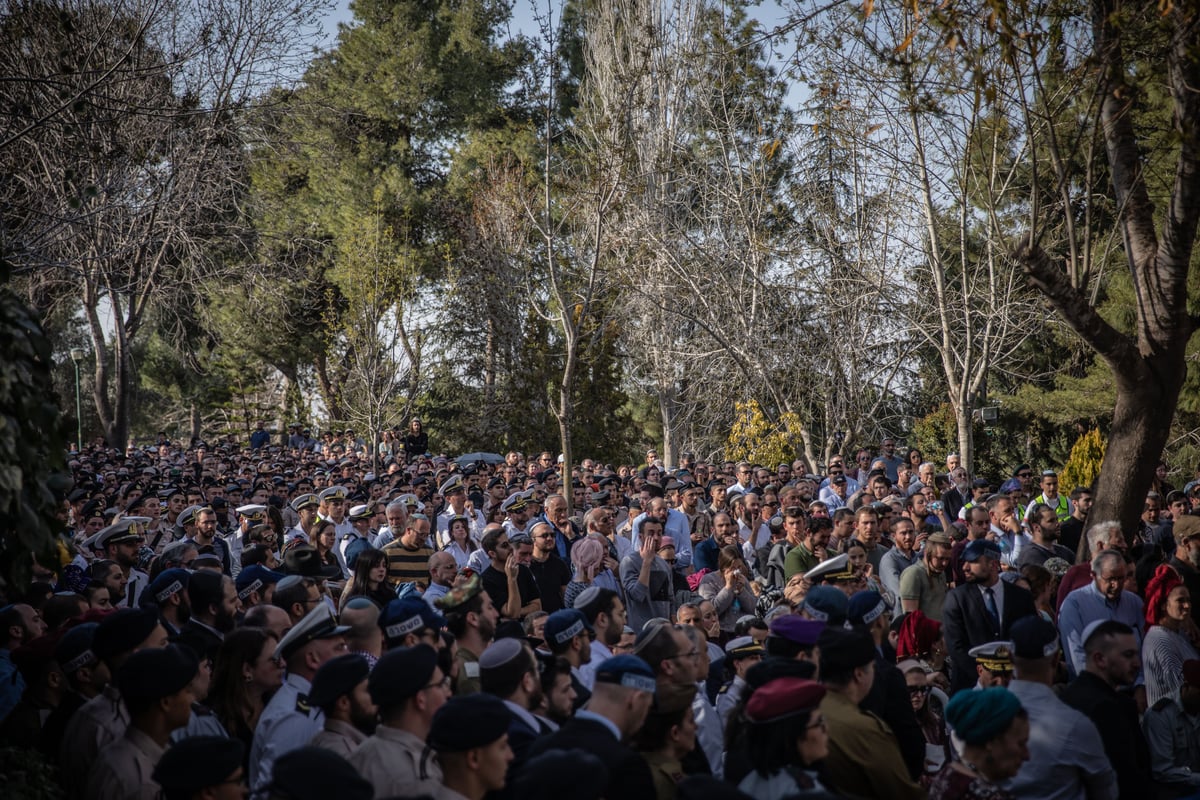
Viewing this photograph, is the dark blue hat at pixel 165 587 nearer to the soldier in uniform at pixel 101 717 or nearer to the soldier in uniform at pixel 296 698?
the soldier in uniform at pixel 101 717

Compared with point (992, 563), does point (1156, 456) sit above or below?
above

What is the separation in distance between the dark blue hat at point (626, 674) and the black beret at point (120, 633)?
2.58 meters

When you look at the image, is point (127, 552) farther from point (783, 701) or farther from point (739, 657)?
point (783, 701)

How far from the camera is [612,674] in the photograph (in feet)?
14.7

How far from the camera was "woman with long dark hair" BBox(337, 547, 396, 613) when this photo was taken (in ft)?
27.9

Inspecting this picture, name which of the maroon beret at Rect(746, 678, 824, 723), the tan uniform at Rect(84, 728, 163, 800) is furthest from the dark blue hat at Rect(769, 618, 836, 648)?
the tan uniform at Rect(84, 728, 163, 800)

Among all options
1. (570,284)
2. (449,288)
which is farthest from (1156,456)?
(449,288)

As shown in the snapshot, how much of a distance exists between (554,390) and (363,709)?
96.1 ft

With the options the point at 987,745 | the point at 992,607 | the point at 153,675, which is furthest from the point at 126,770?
the point at 992,607

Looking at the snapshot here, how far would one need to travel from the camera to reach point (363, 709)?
15.9 feet

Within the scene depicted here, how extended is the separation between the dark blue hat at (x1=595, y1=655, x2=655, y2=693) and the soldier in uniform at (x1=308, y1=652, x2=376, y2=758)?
106cm

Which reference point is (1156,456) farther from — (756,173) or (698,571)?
(756,173)

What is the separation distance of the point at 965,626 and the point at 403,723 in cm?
455

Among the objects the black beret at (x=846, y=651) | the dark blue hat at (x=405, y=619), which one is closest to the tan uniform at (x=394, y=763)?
the dark blue hat at (x=405, y=619)
